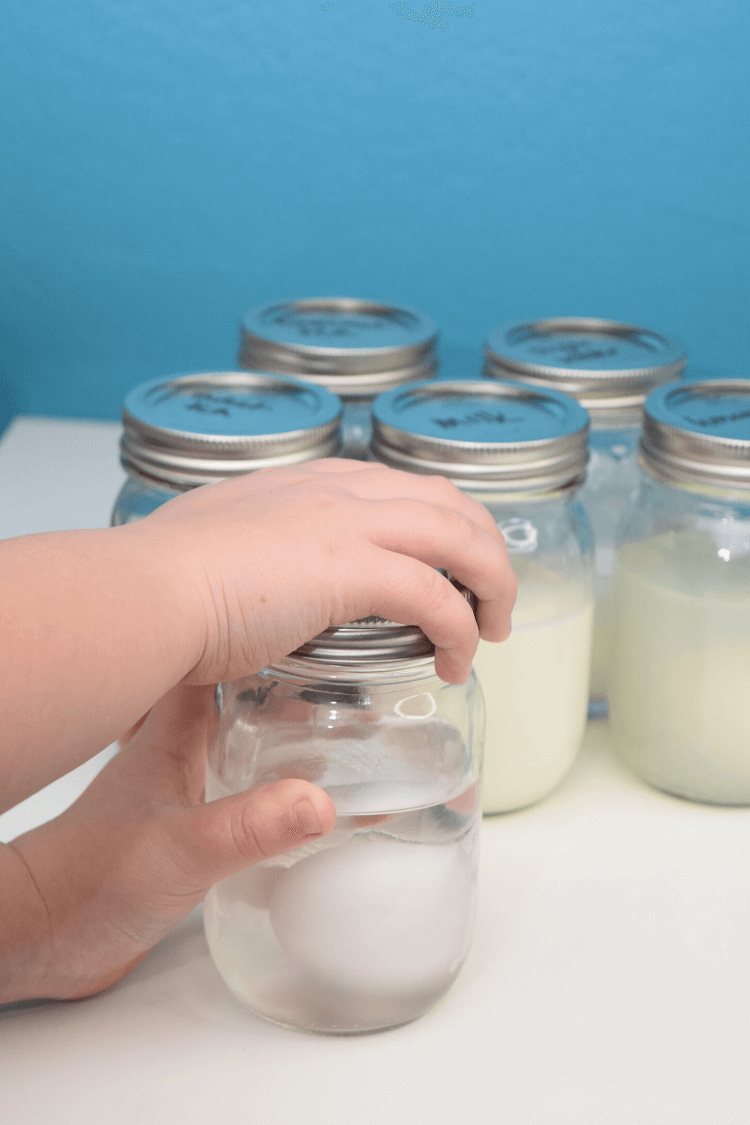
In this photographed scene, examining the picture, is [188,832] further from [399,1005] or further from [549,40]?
[549,40]

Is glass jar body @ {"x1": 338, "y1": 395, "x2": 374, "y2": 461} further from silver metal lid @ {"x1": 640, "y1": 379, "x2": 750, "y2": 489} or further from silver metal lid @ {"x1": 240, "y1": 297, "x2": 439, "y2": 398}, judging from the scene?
silver metal lid @ {"x1": 640, "y1": 379, "x2": 750, "y2": 489}

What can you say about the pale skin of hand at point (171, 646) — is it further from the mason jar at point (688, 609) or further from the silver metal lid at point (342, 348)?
the silver metal lid at point (342, 348)

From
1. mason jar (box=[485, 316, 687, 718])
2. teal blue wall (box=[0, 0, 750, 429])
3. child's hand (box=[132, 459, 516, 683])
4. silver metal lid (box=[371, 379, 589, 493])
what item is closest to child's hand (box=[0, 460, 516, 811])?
child's hand (box=[132, 459, 516, 683])

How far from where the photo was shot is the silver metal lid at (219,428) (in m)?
0.69

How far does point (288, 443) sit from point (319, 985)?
1.06 feet

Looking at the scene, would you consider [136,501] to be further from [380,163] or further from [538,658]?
[380,163]

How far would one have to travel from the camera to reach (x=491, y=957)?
0.60 m

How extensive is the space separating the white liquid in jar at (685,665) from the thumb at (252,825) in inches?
12.8

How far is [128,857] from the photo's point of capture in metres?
0.54

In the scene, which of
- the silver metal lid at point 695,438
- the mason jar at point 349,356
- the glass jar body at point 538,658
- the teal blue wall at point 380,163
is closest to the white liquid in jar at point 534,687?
the glass jar body at point 538,658

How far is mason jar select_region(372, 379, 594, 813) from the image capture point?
0.68 m

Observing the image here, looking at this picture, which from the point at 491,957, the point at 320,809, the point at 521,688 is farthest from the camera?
the point at 521,688

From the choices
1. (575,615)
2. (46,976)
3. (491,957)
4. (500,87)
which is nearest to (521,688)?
(575,615)

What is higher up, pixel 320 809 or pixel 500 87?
pixel 500 87
